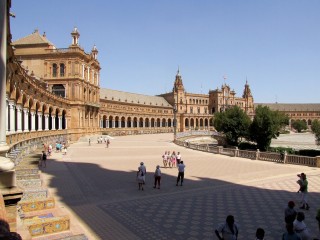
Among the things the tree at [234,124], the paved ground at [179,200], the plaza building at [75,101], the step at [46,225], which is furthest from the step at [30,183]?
the tree at [234,124]

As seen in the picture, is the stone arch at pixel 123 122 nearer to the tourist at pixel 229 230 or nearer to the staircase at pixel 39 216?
the staircase at pixel 39 216

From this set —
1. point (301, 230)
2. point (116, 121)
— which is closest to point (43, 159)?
point (301, 230)

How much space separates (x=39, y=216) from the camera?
397 inches

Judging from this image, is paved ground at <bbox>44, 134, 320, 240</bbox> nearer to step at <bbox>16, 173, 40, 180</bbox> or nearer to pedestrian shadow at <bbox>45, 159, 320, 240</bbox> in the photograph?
pedestrian shadow at <bbox>45, 159, 320, 240</bbox>

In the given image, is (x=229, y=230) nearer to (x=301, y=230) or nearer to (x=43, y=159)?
(x=301, y=230)

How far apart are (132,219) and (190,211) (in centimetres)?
240

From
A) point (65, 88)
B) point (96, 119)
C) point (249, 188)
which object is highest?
point (65, 88)

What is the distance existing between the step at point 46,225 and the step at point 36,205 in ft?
3.21

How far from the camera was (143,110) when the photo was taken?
99.1 meters

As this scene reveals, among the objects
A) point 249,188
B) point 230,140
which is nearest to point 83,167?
point 249,188

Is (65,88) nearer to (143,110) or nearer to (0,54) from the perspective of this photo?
(143,110)

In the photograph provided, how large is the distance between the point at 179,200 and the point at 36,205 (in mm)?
6073

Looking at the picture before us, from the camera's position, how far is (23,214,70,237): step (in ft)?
28.4

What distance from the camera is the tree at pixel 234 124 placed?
47.9 metres
